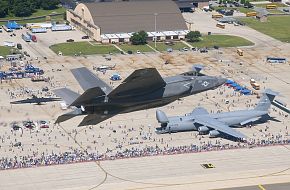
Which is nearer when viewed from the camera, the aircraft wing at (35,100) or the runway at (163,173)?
the runway at (163,173)

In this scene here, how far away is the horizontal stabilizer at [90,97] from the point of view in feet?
274

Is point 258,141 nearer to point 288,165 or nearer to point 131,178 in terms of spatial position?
point 288,165

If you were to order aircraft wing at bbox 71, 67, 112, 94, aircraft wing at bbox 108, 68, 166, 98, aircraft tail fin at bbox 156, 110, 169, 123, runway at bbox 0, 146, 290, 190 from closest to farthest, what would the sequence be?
aircraft wing at bbox 108, 68, 166, 98, aircraft wing at bbox 71, 67, 112, 94, runway at bbox 0, 146, 290, 190, aircraft tail fin at bbox 156, 110, 169, 123

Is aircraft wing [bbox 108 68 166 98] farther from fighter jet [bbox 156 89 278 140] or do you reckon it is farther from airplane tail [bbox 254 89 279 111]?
airplane tail [bbox 254 89 279 111]

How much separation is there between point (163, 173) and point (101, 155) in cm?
1447

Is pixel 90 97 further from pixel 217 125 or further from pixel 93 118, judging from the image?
pixel 217 125

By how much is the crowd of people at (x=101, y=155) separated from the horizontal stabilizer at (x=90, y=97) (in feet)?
201

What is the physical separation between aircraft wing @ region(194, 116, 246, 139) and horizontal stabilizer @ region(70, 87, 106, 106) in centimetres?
7485

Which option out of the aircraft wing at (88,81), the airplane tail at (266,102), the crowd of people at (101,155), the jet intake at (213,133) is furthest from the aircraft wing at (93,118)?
the airplane tail at (266,102)

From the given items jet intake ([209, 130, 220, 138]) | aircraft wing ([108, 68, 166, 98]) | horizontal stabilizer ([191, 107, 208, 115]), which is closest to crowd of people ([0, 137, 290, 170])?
jet intake ([209, 130, 220, 138])

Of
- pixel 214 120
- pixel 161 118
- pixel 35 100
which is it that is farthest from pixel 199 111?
pixel 35 100

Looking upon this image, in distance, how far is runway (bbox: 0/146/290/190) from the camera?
135 metres

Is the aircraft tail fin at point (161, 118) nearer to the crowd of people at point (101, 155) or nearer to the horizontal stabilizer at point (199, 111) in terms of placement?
the crowd of people at point (101, 155)

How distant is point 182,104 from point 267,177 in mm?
47091
